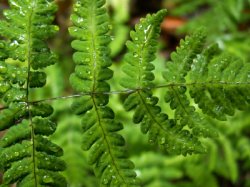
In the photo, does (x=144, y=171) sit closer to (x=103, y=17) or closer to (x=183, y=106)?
(x=183, y=106)

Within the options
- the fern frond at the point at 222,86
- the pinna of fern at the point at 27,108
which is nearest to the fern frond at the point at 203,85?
the fern frond at the point at 222,86

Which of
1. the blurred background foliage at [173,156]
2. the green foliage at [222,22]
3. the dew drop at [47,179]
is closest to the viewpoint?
the dew drop at [47,179]

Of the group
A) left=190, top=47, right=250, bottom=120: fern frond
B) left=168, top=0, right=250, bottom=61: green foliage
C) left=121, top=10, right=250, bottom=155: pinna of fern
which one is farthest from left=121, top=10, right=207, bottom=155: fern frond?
left=168, top=0, right=250, bottom=61: green foliage

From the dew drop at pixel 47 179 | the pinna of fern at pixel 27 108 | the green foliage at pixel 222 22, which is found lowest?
the dew drop at pixel 47 179

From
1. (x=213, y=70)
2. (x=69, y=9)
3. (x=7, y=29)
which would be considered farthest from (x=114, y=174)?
(x=69, y=9)

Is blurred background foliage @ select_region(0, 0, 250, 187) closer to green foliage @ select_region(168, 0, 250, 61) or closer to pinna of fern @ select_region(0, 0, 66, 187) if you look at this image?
green foliage @ select_region(168, 0, 250, 61)

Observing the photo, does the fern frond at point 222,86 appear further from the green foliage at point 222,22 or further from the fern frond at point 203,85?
the green foliage at point 222,22

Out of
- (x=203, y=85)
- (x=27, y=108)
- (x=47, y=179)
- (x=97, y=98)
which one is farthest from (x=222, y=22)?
(x=47, y=179)
